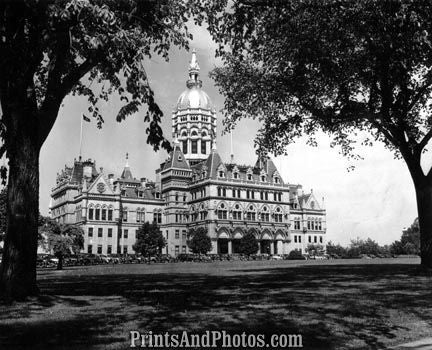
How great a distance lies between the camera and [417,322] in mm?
10133

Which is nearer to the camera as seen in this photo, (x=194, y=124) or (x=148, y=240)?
(x=148, y=240)

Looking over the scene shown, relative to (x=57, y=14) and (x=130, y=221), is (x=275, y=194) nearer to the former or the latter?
(x=130, y=221)

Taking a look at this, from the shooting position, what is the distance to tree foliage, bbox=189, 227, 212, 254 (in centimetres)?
9188

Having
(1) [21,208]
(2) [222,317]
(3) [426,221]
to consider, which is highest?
(3) [426,221]

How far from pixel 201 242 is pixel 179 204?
766 inches

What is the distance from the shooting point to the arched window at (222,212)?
10388 cm

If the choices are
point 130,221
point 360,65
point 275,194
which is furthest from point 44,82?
point 275,194

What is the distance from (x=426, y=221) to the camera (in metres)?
23.3

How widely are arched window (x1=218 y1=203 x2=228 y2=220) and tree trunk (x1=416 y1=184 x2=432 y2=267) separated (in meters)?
80.9

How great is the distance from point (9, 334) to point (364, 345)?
6179mm

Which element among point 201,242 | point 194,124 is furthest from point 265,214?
point 194,124

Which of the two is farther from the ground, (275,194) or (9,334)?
(275,194)

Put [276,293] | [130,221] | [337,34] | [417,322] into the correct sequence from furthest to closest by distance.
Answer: [130,221] → [337,34] → [276,293] → [417,322]

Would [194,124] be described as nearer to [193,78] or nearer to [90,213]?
[193,78]
